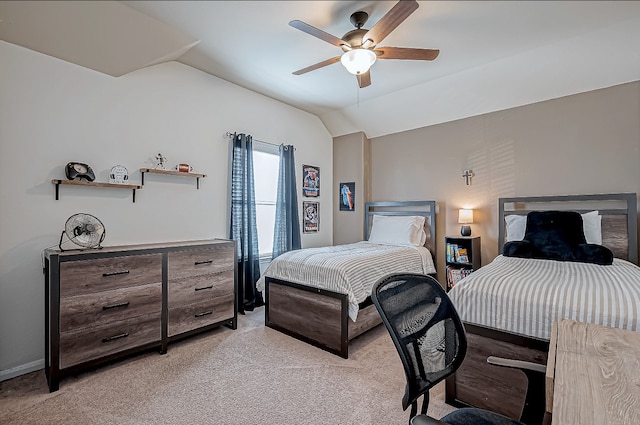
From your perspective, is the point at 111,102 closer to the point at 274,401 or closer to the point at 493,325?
the point at 274,401

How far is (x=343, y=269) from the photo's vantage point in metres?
2.63

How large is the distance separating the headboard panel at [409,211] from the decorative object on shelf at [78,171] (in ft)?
11.4

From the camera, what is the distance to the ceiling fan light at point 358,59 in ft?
7.50

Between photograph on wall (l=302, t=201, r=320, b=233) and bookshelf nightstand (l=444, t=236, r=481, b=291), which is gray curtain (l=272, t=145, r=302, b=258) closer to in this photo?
photograph on wall (l=302, t=201, r=320, b=233)

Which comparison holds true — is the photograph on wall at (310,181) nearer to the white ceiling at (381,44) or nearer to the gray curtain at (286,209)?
the gray curtain at (286,209)

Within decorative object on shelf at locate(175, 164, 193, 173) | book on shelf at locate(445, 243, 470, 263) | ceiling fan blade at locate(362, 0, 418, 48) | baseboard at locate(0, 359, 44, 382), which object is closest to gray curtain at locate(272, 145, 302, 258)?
decorative object on shelf at locate(175, 164, 193, 173)

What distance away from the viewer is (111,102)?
2764 mm

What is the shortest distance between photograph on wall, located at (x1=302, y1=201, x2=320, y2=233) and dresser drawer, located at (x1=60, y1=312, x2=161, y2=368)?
2482 mm

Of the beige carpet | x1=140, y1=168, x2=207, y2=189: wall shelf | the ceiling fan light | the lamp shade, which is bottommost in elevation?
the beige carpet

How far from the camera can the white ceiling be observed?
2.22 metres

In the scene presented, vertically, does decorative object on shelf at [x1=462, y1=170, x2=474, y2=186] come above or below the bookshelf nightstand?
above

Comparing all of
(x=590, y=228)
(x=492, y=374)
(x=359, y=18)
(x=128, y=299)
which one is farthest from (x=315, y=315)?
(x=590, y=228)

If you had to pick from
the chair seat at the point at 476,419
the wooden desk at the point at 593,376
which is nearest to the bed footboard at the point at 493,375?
the wooden desk at the point at 593,376

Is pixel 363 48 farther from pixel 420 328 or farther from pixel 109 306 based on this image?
pixel 109 306
